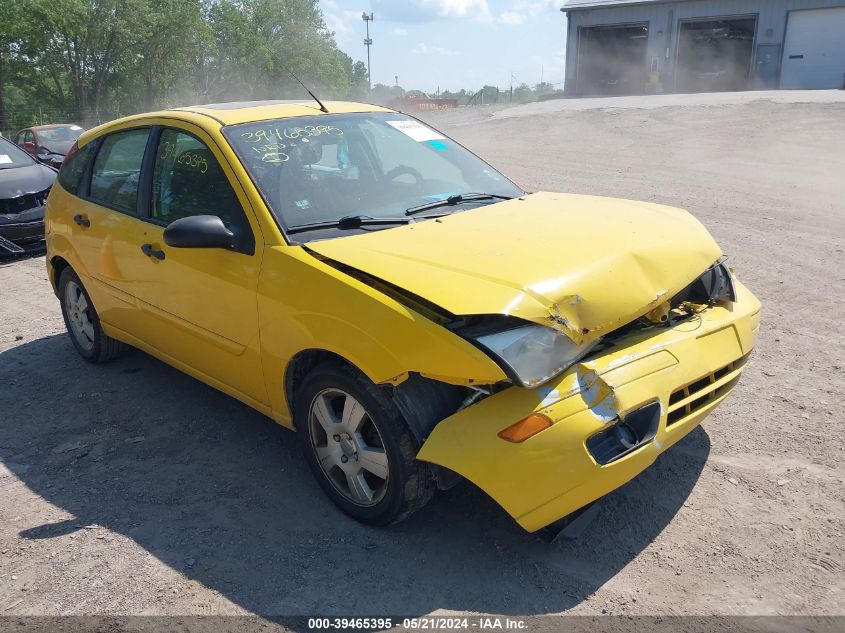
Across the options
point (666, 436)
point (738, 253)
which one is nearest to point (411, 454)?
point (666, 436)

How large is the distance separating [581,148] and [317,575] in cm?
1533

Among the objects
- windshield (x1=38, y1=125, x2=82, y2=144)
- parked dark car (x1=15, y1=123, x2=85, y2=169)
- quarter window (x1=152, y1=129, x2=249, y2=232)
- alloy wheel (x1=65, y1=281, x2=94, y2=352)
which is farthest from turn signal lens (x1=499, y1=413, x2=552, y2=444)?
windshield (x1=38, y1=125, x2=82, y2=144)

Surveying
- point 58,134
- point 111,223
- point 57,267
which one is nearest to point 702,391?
point 111,223

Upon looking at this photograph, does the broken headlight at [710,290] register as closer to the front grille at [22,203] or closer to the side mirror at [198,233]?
the side mirror at [198,233]

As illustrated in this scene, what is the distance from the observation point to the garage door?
29.4 meters

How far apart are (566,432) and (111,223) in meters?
3.25

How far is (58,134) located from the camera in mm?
18891

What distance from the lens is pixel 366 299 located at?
9.45ft

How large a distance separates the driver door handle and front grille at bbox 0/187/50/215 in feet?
18.7

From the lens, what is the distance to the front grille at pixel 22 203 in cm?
888

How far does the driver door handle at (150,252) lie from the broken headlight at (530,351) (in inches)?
85.3

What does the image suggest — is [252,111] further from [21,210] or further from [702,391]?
[21,210]

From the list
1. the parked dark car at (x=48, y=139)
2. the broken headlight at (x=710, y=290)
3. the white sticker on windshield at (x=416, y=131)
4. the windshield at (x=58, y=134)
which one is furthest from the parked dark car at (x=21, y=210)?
the windshield at (x=58, y=134)

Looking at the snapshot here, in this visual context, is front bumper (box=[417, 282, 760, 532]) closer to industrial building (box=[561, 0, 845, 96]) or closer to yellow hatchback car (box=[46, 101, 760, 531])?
yellow hatchback car (box=[46, 101, 760, 531])
